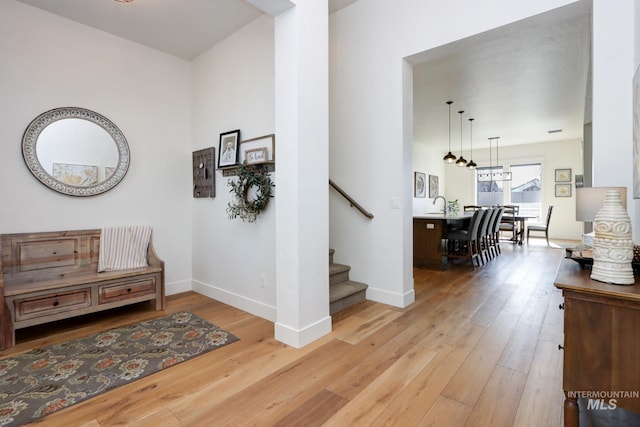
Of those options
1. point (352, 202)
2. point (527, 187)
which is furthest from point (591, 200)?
point (527, 187)

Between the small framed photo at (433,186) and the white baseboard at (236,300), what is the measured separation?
7896 millimetres

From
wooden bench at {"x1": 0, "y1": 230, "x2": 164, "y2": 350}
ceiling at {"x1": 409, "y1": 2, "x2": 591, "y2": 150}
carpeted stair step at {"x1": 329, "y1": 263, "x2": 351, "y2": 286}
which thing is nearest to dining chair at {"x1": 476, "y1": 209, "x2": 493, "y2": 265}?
ceiling at {"x1": 409, "y1": 2, "x2": 591, "y2": 150}

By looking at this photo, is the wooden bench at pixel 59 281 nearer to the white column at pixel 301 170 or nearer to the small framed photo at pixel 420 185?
the white column at pixel 301 170

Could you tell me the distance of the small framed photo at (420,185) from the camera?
29.0 feet

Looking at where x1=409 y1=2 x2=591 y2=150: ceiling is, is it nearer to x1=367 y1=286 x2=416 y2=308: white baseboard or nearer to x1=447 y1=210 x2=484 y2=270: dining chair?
x1=447 y1=210 x2=484 y2=270: dining chair

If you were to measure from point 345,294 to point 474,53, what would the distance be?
328cm

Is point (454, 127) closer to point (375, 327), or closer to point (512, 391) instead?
point (375, 327)

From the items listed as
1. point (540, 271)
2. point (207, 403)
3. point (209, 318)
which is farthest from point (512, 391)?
point (540, 271)

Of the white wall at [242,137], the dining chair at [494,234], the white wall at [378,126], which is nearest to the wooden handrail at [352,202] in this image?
the white wall at [378,126]

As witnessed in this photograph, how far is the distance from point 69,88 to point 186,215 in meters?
1.73

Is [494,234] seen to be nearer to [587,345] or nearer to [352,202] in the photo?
[352,202]

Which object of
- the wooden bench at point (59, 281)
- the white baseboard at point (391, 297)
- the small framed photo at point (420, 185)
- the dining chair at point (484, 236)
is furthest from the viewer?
the small framed photo at point (420, 185)

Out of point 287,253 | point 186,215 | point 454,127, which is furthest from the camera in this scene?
point 454,127

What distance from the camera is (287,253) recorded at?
234cm
